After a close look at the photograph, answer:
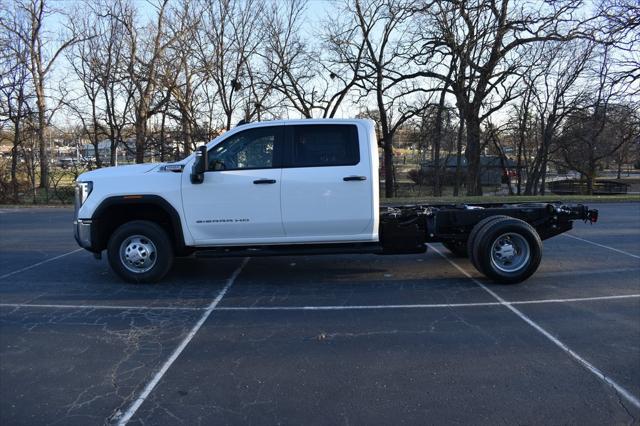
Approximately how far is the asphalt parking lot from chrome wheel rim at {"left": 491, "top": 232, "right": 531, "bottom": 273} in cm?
34

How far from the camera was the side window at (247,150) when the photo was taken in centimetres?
642

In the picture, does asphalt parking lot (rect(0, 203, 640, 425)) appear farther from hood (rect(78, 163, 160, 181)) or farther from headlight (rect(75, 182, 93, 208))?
hood (rect(78, 163, 160, 181))

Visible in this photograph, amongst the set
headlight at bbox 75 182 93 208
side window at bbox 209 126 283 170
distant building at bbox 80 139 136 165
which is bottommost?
headlight at bbox 75 182 93 208

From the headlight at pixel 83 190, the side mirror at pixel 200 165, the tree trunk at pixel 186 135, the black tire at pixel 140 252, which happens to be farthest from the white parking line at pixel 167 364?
the tree trunk at pixel 186 135

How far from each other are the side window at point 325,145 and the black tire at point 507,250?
202 centimetres

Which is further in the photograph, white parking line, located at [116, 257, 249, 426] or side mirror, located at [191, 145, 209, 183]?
side mirror, located at [191, 145, 209, 183]

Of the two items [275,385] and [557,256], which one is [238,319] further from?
[557,256]

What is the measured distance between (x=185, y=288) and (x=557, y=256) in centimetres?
628

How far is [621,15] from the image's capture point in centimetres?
2312

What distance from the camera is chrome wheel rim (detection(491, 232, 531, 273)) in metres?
6.62

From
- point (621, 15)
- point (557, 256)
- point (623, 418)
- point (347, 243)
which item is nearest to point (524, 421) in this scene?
point (623, 418)

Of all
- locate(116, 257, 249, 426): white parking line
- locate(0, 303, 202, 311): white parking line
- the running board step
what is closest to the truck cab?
the running board step

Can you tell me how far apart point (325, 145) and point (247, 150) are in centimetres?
104

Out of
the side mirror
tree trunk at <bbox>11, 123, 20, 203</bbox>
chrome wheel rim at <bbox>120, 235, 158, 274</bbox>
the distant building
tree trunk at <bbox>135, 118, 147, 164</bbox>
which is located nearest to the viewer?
the side mirror
